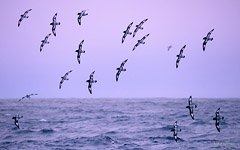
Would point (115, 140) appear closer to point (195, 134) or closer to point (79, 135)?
point (79, 135)

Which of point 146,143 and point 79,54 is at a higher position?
point 79,54

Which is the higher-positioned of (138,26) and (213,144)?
(138,26)

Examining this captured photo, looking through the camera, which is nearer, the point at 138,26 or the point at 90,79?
the point at 90,79

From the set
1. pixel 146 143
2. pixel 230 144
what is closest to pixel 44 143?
pixel 146 143

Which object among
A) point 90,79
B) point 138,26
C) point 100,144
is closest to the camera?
point 90,79

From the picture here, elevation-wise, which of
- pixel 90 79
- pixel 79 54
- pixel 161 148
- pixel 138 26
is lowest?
pixel 161 148

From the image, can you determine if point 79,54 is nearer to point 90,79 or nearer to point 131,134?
point 90,79

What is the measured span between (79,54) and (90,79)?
1.67 meters

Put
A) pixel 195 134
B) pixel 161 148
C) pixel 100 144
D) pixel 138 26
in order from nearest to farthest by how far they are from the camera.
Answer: pixel 138 26 → pixel 161 148 → pixel 100 144 → pixel 195 134

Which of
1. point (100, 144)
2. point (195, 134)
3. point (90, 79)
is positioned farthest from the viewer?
point (195, 134)

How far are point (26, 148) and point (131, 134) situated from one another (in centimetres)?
1216

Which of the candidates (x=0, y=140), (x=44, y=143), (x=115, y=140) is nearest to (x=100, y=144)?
(x=115, y=140)

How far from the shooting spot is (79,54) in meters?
23.6

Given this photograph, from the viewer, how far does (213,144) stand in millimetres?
32969
